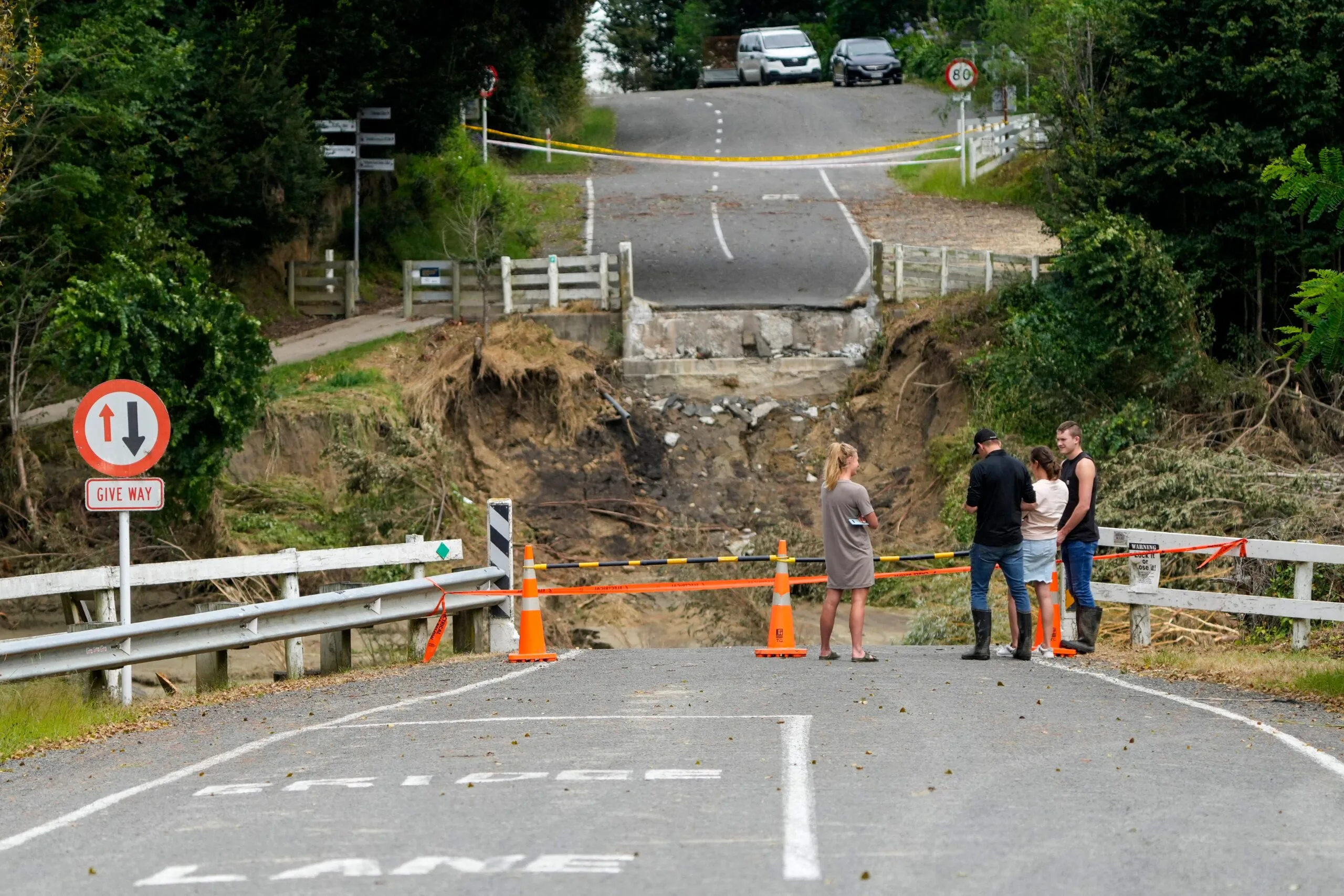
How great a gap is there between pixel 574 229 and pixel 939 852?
33.1m

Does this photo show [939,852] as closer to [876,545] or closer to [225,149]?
[876,545]

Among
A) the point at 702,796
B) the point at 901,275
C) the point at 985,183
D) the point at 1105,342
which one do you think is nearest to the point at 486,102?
the point at 985,183

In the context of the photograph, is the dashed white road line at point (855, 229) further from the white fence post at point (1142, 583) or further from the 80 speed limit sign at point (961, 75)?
the white fence post at point (1142, 583)

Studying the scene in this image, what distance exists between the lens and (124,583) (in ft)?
42.2

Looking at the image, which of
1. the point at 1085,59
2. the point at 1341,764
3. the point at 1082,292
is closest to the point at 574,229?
the point at 1085,59

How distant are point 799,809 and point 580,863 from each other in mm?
1313

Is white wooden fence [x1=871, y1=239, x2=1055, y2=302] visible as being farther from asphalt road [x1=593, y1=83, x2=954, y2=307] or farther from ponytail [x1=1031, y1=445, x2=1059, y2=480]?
ponytail [x1=1031, y1=445, x2=1059, y2=480]

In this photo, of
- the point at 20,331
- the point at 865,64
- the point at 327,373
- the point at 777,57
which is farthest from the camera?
the point at 777,57

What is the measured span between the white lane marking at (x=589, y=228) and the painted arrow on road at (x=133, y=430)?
77.3 ft

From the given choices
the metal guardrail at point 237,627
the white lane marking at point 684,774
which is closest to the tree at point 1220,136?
the metal guardrail at point 237,627

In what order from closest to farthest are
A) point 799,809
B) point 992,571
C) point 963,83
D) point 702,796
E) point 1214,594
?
point 799,809 < point 702,796 < point 992,571 < point 1214,594 < point 963,83

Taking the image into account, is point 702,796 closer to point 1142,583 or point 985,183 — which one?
point 1142,583

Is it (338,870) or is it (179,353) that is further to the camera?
(179,353)

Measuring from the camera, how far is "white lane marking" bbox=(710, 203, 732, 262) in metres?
36.3
